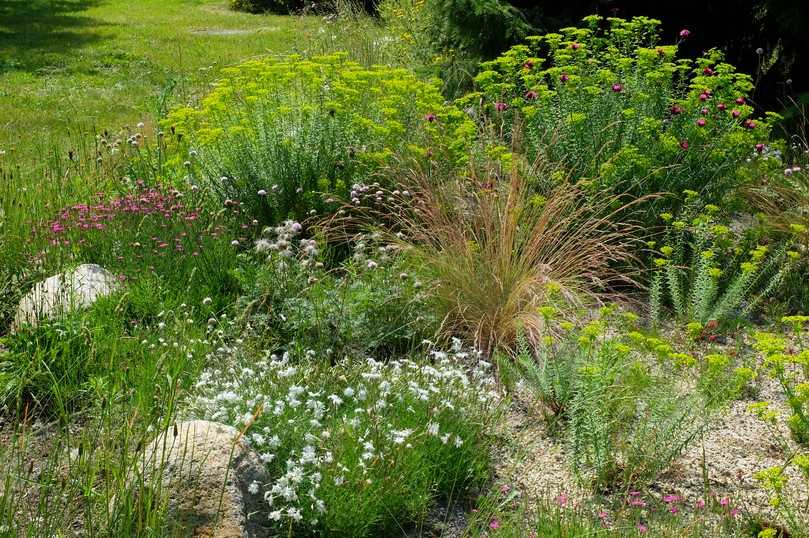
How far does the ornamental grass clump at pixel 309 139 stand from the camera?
6.01 meters

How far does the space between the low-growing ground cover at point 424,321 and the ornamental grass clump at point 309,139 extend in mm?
27

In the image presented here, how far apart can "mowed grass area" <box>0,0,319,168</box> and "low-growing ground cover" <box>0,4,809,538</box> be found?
2249 millimetres

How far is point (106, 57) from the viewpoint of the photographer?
14.4 metres

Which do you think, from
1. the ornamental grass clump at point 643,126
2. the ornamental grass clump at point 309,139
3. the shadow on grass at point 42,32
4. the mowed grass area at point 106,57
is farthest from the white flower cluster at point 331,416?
the shadow on grass at point 42,32

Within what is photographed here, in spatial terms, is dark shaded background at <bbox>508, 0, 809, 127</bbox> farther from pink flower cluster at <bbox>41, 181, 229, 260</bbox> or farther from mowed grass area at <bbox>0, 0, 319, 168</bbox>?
pink flower cluster at <bbox>41, 181, 229, 260</bbox>

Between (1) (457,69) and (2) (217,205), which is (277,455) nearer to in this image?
(2) (217,205)

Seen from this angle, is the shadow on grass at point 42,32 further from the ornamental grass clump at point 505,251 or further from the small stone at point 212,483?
the small stone at point 212,483

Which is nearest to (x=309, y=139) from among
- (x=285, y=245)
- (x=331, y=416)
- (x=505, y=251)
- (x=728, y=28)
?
(x=285, y=245)

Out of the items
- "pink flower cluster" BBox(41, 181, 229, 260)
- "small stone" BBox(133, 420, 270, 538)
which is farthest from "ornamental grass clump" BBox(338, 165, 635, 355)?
"small stone" BBox(133, 420, 270, 538)

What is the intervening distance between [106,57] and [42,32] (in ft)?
10.5

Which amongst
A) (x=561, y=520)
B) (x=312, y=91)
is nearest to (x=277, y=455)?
(x=561, y=520)

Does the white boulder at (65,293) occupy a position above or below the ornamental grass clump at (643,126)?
below

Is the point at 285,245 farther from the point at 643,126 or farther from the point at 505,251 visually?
the point at 643,126

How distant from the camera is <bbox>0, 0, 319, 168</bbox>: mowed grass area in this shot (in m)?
10.1
